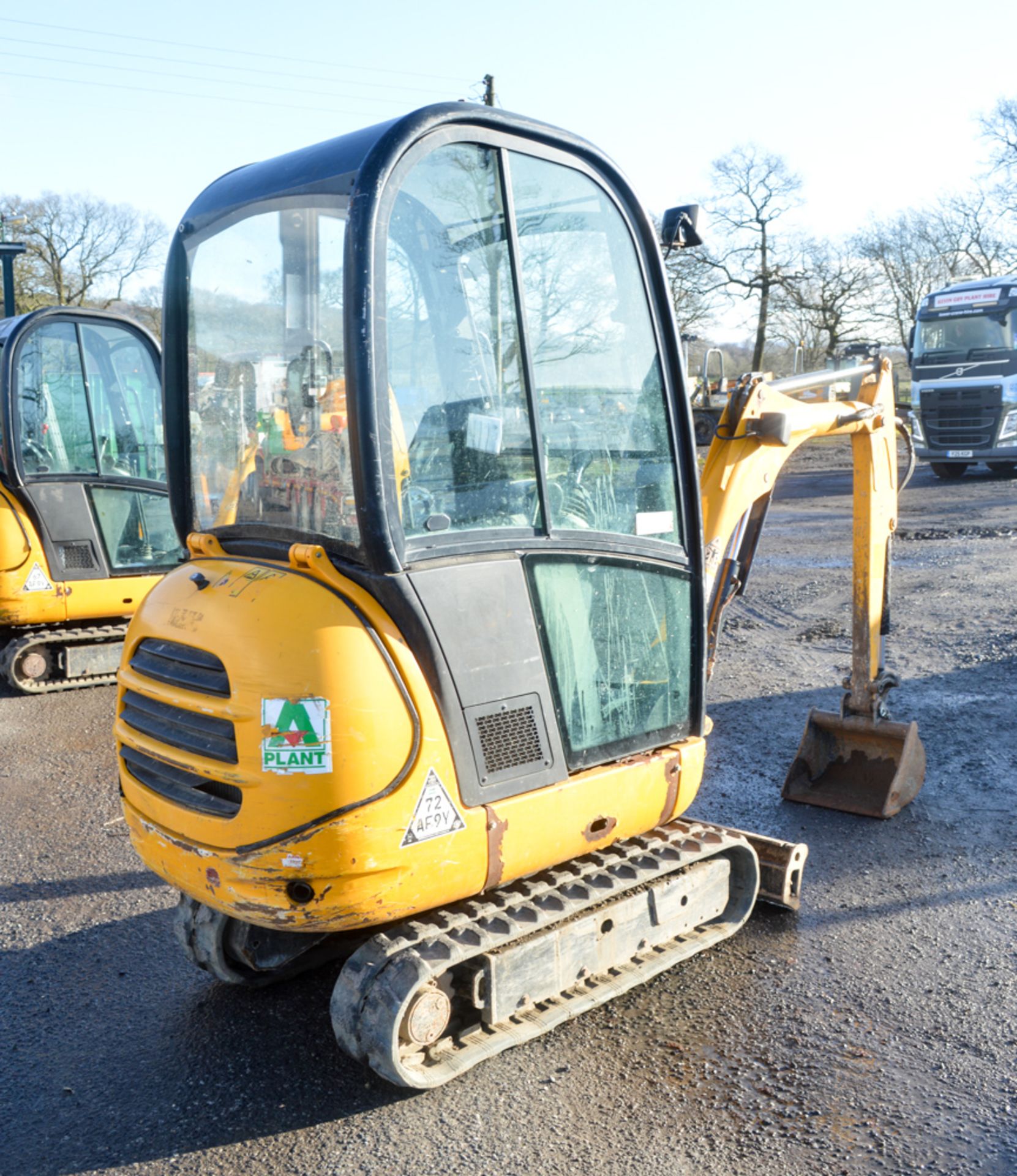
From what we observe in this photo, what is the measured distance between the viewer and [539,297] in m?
3.37

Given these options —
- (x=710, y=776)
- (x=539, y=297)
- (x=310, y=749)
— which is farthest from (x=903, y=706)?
(x=310, y=749)

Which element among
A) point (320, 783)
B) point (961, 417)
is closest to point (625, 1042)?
point (320, 783)

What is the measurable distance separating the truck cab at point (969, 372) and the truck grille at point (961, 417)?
0.03 feet

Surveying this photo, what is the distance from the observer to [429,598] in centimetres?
305

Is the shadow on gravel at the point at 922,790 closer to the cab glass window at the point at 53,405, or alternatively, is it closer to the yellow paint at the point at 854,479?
the yellow paint at the point at 854,479

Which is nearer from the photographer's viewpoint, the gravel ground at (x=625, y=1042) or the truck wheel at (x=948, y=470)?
the gravel ground at (x=625, y=1042)

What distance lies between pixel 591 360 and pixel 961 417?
17415 millimetres

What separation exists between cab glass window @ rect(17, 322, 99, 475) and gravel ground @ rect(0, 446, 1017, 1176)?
325cm

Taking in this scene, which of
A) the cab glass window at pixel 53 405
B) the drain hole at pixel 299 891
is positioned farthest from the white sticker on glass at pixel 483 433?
the cab glass window at pixel 53 405

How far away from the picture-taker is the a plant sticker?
2.86 metres

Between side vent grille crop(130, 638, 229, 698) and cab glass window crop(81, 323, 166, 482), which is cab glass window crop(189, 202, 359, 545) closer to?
side vent grille crop(130, 638, 229, 698)

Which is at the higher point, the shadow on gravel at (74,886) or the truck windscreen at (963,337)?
the truck windscreen at (963,337)

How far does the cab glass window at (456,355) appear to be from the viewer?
3080 mm

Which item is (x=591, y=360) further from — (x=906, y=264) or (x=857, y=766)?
(x=906, y=264)
